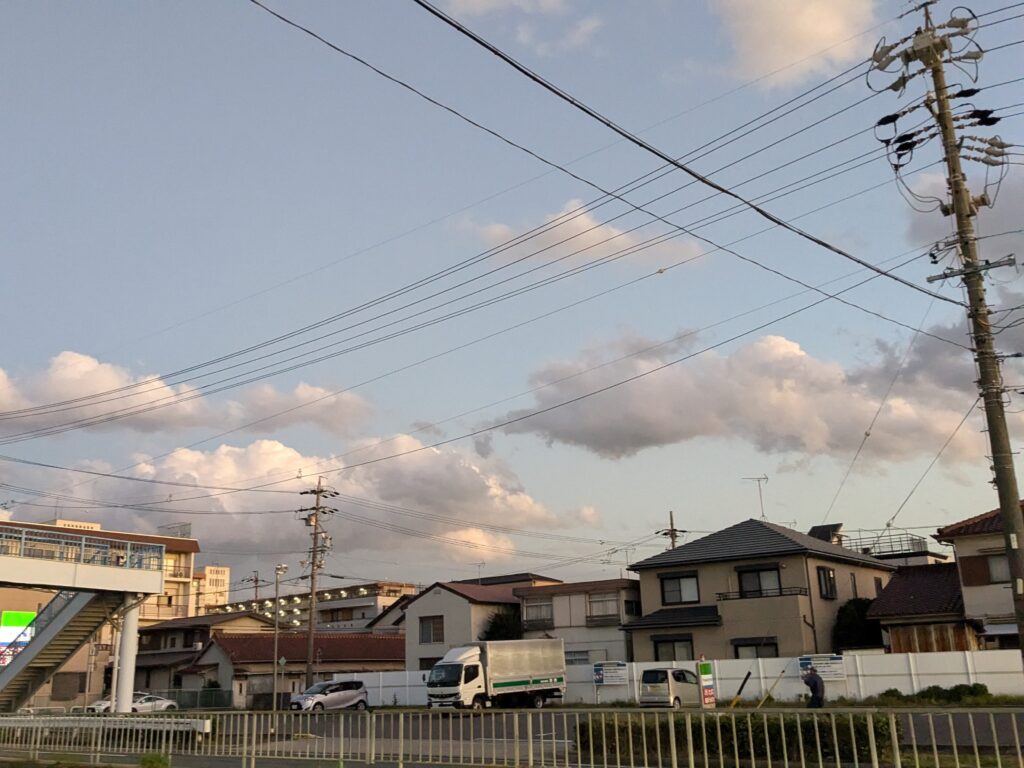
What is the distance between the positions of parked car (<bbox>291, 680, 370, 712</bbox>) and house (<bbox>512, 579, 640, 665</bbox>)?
1287 centimetres

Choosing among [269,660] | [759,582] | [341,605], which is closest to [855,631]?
[759,582]

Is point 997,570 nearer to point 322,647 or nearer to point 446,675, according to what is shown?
point 446,675

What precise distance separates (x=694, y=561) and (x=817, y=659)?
1107 cm

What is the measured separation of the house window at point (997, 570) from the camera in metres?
41.7

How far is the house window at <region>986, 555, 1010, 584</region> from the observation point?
41.7 metres

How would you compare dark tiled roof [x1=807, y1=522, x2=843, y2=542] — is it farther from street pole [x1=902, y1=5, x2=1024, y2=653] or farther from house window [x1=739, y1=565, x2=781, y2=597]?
street pole [x1=902, y1=5, x2=1024, y2=653]

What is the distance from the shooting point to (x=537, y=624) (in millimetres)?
56500

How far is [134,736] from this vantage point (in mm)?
20859

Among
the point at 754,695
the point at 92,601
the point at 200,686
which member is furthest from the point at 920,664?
the point at 200,686

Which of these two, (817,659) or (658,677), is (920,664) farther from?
(658,677)

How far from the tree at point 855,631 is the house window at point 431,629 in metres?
25.1

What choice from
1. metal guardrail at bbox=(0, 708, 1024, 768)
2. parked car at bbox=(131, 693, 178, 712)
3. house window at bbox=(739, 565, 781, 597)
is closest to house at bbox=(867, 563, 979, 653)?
house window at bbox=(739, 565, 781, 597)

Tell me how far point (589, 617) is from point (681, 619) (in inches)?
361

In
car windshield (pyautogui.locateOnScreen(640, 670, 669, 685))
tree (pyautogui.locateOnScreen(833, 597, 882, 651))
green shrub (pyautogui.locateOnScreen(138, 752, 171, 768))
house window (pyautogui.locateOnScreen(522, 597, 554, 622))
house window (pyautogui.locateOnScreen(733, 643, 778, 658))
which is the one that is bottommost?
green shrub (pyautogui.locateOnScreen(138, 752, 171, 768))
